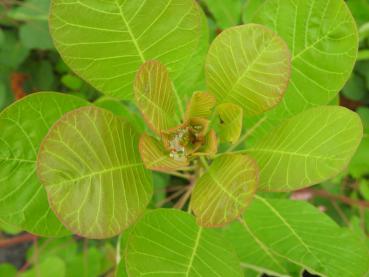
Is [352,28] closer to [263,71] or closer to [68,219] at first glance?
[263,71]

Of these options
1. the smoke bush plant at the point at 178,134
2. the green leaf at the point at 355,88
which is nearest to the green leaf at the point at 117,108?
the smoke bush plant at the point at 178,134

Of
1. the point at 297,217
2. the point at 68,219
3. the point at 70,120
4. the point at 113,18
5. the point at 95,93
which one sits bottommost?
the point at 95,93

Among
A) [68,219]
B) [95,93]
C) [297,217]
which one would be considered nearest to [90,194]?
[68,219]

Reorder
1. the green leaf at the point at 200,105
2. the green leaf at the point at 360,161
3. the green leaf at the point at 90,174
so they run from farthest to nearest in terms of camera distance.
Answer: the green leaf at the point at 360,161, the green leaf at the point at 200,105, the green leaf at the point at 90,174

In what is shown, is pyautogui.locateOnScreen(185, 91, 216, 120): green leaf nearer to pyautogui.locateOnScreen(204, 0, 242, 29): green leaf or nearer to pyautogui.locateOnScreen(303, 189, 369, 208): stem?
pyautogui.locateOnScreen(204, 0, 242, 29): green leaf

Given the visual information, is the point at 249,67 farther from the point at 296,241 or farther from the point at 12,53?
the point at 12,53

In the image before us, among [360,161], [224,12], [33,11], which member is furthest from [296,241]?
[33,11]

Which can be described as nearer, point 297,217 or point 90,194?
point 90,194

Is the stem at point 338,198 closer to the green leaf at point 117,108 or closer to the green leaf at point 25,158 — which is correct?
the green leaf at point 117,108
